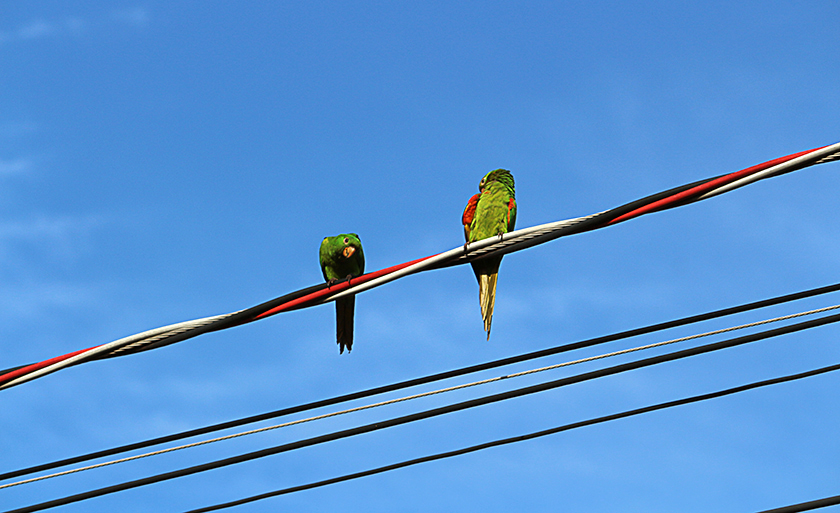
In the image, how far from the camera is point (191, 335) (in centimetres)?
392

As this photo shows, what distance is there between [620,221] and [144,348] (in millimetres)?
2479

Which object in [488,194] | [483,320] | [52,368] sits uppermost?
[488,194]

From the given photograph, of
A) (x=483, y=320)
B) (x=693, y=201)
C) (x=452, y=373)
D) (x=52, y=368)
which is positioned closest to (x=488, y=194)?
(x=483, y=320)

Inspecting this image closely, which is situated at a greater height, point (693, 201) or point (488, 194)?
point (488, 194)

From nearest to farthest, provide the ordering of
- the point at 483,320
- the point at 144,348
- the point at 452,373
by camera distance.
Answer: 1. the point at 144,348
2. the point at 452,373
3. the point at 483,320

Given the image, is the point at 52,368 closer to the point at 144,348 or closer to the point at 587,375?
the point at 144,348

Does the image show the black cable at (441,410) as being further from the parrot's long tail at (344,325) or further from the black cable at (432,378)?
the parrot's long tail at (344,325)

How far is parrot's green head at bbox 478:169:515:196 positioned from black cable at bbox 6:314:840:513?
3691mm

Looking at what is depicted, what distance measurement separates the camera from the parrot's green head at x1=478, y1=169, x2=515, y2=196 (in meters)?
7.63

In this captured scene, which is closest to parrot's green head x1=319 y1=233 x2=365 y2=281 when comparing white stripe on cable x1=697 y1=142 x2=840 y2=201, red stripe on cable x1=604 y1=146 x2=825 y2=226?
red stripe on cable x1=604 y1=146 x2=825 y2=226

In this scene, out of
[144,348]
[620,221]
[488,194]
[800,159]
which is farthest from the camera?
[488,194]

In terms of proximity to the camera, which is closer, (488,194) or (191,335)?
(191,335)

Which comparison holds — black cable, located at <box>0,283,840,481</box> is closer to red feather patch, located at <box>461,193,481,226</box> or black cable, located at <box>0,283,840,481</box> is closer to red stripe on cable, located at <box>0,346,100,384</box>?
red stripe on cable, located at <box>0,346,100,384</box>

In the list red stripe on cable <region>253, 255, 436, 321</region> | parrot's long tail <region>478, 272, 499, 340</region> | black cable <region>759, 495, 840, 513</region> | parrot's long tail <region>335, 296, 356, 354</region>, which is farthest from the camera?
parrot's long tail <region>335, 296, 356, 354</region>
